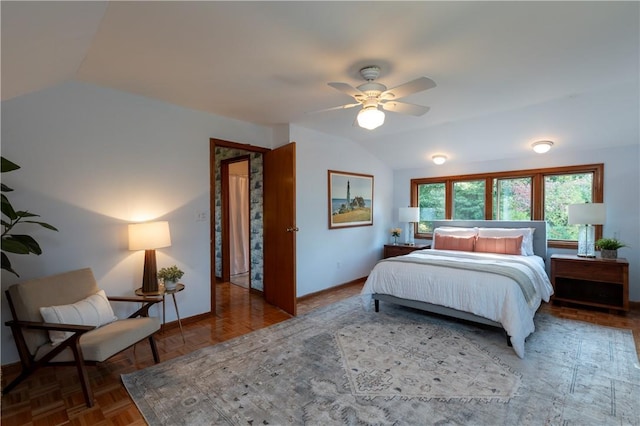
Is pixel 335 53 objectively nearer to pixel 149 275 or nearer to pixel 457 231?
pixel 149 275

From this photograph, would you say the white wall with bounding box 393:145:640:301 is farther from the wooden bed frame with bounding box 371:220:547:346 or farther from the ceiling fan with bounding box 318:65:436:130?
the ceiling fan with bounding box 318:65:436:130

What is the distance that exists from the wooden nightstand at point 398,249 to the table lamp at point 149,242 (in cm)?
389

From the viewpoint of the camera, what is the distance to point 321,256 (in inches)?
190

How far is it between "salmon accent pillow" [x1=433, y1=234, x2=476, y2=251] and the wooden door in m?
2.53

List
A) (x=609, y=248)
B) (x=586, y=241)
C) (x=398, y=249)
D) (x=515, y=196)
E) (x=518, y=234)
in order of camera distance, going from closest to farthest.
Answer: (x=609, y=248) → (x=586, y=241) → (x=518, y=234) → (x=515, y=196) → (x=398, y=249)

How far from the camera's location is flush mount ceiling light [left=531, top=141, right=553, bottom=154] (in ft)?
13.9

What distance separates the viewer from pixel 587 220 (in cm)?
394

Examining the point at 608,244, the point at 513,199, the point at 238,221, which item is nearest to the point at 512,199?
the point at 513,199

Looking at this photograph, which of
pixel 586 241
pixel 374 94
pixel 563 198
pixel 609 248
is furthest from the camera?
pixel 563 198

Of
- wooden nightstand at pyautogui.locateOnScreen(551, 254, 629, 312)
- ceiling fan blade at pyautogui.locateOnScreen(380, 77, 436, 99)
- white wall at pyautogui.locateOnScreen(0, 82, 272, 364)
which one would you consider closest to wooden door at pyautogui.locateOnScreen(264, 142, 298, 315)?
white wall at pyautogui.locateOnScreen(0, 82, 272, 364)

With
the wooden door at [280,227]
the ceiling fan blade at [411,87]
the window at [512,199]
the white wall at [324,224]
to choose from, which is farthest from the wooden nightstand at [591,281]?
the wooden door at [280,227]

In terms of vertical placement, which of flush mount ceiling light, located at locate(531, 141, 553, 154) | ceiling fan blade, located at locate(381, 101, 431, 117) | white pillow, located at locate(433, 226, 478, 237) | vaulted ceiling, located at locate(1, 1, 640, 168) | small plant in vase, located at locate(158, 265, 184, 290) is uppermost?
vaulted ceiling, located at locate(1, 1, 640, 168)

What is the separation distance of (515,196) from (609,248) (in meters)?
1.42

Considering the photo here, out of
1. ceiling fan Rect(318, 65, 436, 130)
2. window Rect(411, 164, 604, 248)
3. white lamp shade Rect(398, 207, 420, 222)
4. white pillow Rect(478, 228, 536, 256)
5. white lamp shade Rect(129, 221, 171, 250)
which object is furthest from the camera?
white lamp shade Rect(398, 207, 420, 222)
